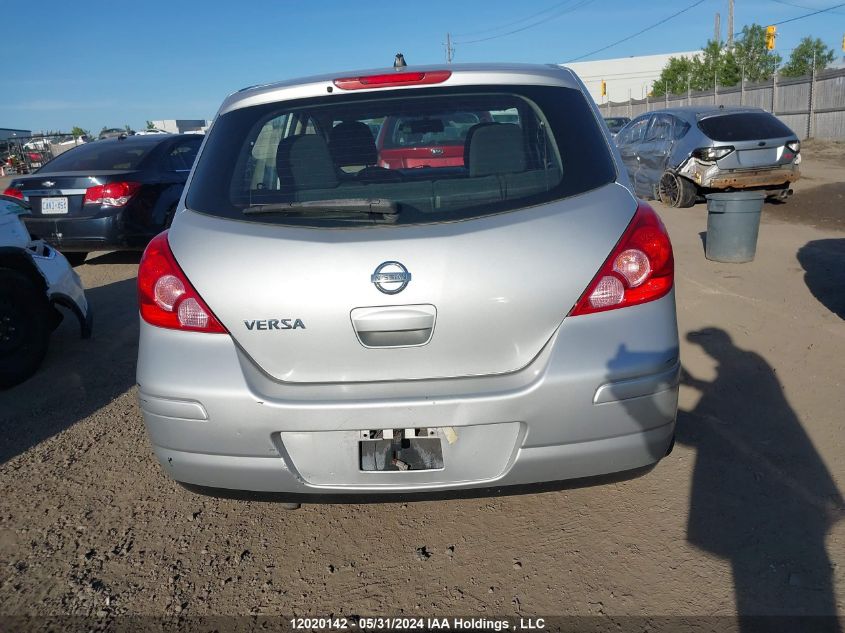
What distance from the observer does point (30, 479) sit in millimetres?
3568

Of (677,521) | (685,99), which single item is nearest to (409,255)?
(677,521)

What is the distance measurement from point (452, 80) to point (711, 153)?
9.23 meters

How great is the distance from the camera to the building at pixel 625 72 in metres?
80.1

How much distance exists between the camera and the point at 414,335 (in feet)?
7.29

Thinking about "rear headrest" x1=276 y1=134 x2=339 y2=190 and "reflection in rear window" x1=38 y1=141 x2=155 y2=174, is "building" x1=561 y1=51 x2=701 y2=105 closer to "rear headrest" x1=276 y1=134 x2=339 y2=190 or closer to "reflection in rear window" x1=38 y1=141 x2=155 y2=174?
"reflection in rear window" x1=38 y1=141 x2=155 y2=174

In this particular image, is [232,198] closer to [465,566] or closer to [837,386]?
[465,566]

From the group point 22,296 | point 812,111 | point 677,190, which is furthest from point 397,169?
point 812,111

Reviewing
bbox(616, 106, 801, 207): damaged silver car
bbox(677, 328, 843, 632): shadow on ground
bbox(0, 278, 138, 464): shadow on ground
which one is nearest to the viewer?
bbox(677, 328, 843, 632): shadow on ground

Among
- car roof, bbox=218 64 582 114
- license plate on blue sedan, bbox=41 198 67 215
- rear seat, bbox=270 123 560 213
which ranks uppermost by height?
car roof, bbox=218 64 582 114

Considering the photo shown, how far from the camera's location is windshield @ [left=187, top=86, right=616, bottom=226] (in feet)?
7.76

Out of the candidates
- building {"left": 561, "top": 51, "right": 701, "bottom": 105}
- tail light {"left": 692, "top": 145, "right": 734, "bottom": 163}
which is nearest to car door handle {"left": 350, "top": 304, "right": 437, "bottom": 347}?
tail light {"left": 692, "top": 145, "right": 734, "bottom": 163}

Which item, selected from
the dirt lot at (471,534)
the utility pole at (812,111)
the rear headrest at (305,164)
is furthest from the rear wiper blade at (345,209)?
the utility pole at (812,111)

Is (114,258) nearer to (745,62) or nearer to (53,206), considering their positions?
(53,206)

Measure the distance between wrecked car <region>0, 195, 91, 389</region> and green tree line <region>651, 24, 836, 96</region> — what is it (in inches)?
1613
